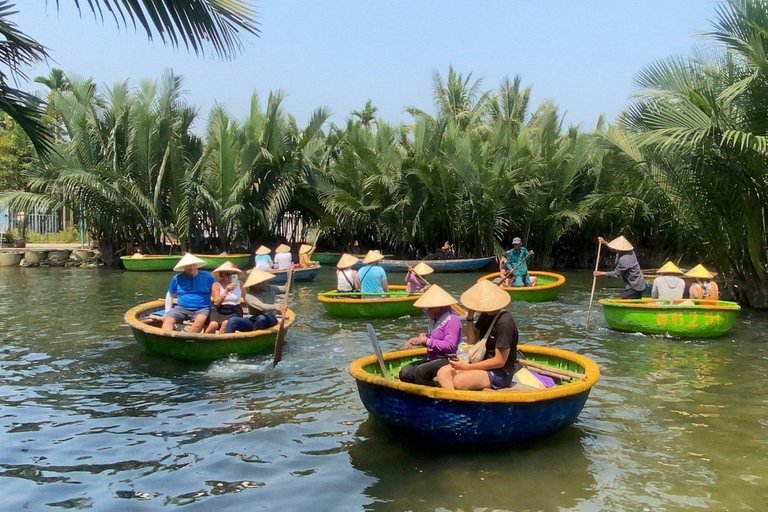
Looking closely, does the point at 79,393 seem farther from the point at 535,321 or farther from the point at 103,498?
the point at 535,321

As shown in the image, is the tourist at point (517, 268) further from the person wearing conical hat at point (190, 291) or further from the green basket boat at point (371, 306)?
the person wearing conical hat at point (190, 291)

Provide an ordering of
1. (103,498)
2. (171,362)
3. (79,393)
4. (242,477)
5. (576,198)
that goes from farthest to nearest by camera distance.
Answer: (576,198)
(171,362)
(79,393)
(242,477)
(103,498)

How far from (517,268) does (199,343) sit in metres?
8.90

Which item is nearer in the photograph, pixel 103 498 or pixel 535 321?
pixel 103 498

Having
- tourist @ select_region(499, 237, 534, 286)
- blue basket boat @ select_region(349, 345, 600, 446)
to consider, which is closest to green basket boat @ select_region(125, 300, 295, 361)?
blue basket boat @ select_region(349, 345, 600, 446)

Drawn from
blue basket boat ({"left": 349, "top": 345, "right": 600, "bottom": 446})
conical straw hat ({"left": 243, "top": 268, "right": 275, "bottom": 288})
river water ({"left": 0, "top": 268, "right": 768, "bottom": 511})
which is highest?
conical straw hat ({"left": 243, "top": 268, "right": 275, "bottom": 288})

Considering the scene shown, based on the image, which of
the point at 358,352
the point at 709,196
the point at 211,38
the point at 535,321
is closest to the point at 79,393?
the point at 358,352

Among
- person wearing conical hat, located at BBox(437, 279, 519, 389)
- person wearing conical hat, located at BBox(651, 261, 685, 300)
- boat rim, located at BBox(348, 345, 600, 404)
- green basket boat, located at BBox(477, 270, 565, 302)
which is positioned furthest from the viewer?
green basket boat, located at BBox(477, 270, 565, 302)

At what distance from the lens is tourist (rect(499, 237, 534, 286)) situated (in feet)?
53.1

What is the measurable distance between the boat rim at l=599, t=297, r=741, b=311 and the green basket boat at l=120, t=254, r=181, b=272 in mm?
16976

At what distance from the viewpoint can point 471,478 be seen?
5.52 m

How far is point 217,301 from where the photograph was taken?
9.99 meters

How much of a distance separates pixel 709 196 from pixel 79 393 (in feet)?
38.6

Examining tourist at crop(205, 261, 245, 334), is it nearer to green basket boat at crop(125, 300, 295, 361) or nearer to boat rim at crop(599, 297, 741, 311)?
green basket boat at crop(125, 300, 295, 361)
